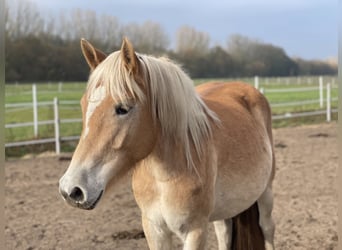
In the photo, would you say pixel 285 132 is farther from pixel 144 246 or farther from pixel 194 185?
pixel 194 185

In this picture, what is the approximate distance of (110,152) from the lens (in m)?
1.93

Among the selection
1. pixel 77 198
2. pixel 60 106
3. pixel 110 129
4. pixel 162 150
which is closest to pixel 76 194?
pixel 77 198

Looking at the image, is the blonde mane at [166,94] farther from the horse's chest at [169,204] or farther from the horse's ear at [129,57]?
the horse's chest at [169,204]

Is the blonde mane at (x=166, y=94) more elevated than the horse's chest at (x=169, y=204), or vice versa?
the blonde mane at (x=166, y=94)

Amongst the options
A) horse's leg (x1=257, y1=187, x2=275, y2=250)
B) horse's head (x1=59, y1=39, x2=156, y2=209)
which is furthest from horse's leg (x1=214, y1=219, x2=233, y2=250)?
horse's head (x1=59, y1=39, x2=156, y2=209)

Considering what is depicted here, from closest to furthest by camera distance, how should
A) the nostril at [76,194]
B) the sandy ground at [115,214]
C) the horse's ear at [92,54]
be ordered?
the nostril at [76,194]
the horse's ear at [92,54]
the sandy ground at [115,214]

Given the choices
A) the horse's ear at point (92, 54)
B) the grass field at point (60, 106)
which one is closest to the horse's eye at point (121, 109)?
the horse's ear at point (92, 54)

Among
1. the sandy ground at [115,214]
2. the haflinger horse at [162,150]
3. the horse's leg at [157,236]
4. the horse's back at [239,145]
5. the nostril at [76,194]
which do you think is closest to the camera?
the nostril at [76,194]

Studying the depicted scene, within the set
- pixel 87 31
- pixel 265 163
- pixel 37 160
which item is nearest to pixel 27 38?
pixel 87 31

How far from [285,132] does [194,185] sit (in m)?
9.94

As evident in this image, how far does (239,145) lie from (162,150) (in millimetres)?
734

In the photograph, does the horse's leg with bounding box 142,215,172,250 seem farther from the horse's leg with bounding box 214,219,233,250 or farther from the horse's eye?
the horse's leg with bounding box 214,219,233,250

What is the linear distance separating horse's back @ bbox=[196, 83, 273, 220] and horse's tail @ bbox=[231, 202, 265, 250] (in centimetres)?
35

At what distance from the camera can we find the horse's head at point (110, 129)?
184 cm
